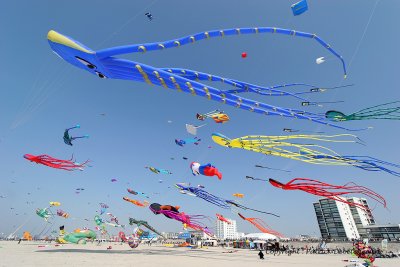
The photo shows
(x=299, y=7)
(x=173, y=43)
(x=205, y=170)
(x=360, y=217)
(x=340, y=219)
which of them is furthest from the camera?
(x=360, y=217)

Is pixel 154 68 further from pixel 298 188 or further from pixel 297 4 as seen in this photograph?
pixel 298 188

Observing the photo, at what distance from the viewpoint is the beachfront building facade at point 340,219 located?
11206 centimetres

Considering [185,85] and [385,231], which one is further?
[385,231]

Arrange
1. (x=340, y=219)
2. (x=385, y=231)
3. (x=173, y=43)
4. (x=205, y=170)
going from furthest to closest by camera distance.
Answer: (x=340, y=219) → (x=385, y=231) → (x=205, y=170) → (x=173, y=43)

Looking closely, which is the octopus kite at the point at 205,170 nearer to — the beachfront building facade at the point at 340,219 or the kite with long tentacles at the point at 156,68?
the kite with long tentacles at the point at 156,68

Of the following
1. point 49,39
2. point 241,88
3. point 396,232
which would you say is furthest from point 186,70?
point 396,232

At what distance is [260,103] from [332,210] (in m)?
130

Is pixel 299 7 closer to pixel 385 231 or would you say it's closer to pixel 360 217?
pixel 385 231

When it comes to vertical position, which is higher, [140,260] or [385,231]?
[385,231]

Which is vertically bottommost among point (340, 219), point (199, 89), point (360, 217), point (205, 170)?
point (199, 89)

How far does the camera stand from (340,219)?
369 ft

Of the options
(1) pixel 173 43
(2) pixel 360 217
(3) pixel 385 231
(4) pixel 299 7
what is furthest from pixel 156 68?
(2) pixel 360 217

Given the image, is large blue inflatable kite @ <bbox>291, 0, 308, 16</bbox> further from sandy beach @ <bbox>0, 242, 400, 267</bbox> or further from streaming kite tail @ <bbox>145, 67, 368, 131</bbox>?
sandy beach @ <bbox>0, 242, 400, 267</bbox>

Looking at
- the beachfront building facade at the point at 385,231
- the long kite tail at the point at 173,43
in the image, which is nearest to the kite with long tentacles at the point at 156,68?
the long kite tail at the point at 173,43
